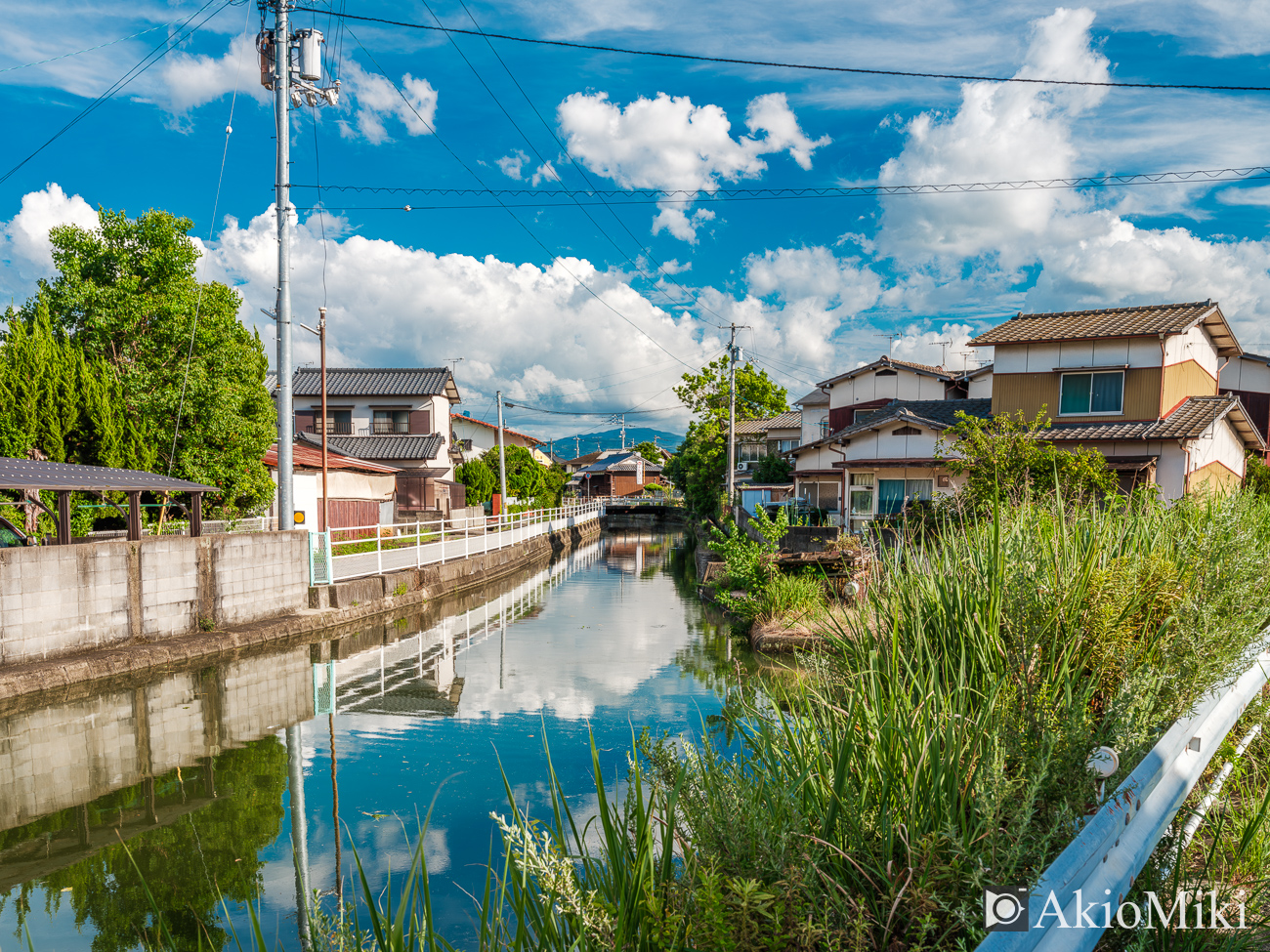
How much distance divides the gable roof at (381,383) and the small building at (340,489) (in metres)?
6.28

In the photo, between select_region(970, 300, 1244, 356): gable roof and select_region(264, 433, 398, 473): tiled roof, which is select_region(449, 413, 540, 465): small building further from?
select_region(970, 300, 1244, 356): gable roof

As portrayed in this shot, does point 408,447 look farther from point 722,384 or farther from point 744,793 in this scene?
point 744,793

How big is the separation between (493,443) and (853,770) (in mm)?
52862

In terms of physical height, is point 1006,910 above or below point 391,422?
below

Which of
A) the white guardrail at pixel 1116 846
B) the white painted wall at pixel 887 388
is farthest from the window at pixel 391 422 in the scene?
the white guardrail at pixel 1116 846

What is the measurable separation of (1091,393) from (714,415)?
2215cm

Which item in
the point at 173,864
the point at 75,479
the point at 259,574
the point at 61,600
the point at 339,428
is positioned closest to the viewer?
the point at 173,864

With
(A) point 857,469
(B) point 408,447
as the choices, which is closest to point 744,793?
(A) point 857,469

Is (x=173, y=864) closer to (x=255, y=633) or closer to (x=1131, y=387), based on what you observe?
(x=255, y=633)

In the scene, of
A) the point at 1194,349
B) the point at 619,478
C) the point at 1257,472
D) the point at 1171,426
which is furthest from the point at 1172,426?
the point at 619,478

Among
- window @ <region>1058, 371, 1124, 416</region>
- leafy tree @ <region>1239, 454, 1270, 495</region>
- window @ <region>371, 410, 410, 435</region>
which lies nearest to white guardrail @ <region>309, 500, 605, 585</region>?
window @ <region>371, 410, 410, 435</region>

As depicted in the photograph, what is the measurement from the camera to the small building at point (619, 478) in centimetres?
6938

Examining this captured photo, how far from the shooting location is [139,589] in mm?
9133

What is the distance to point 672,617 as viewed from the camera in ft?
47.7
